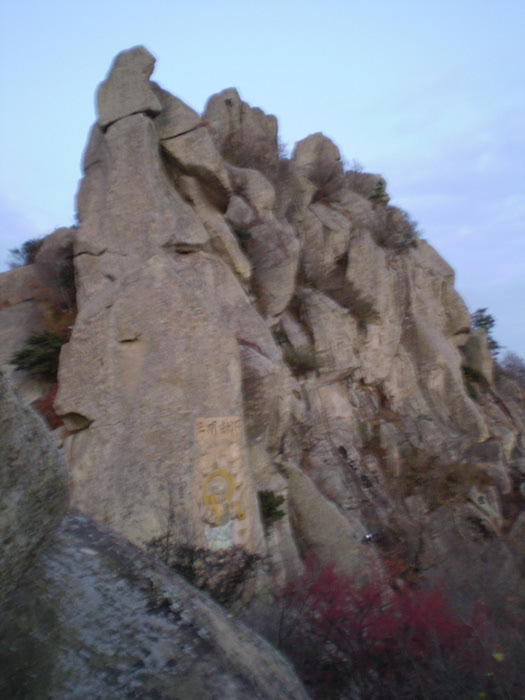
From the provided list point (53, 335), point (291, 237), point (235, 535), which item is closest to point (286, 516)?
point (235, 535)

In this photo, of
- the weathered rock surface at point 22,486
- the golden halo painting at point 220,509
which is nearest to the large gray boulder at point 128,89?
the golden halo painting at point 220,509

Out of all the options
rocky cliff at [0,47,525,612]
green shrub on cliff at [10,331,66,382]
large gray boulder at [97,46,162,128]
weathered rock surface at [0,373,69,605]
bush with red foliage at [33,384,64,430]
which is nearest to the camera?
weathered rock surface at [0,373,69,605]

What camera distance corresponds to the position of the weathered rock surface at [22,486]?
301cm

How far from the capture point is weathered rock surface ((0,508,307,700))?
324cm

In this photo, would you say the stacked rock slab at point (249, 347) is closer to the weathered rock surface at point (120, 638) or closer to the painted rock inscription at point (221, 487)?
the painted rock inscription at point (221, 487)

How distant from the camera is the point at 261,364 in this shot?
11328mm

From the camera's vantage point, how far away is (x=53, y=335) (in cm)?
1233

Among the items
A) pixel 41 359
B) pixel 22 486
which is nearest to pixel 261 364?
pixel 41 359

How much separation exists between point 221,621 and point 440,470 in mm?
13748

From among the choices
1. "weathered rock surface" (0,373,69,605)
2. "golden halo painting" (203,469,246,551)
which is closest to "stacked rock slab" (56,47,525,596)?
"golden halo painting" (203,469,246,551)

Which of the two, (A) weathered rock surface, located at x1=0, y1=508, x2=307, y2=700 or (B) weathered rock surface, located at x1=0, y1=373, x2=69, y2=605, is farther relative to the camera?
(A) weathered rock surface, located at x1=0, y1=508, x2=307, y2=700

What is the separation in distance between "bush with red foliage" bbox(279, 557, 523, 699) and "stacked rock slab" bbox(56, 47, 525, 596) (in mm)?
2059

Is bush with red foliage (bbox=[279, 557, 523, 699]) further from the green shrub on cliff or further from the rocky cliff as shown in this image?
the green shrub on cliff

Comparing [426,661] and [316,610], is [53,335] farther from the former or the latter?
[426,661]
